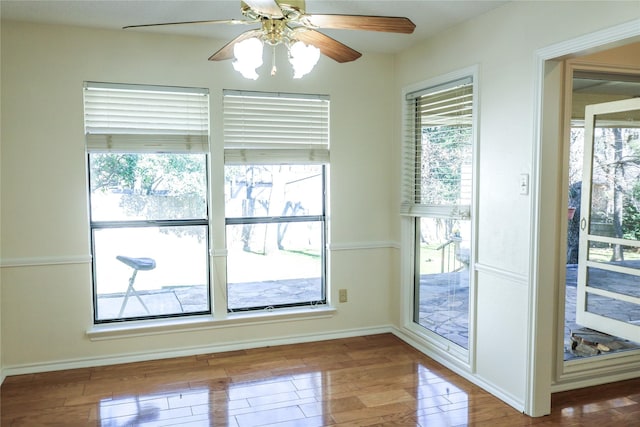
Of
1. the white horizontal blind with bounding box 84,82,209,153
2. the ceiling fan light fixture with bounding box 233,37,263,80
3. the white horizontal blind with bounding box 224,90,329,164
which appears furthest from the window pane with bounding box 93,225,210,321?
the ceiling fan light fixture with bounding box 233,37,263,80

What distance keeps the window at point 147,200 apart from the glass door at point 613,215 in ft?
9.51

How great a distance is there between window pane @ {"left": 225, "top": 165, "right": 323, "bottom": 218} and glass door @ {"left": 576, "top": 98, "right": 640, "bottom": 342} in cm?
211

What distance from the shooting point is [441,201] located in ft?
12.6

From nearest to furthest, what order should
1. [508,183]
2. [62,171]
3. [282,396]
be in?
[508,183]
[282,396]
[62,171]

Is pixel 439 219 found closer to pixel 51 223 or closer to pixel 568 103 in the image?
pixel 568 103

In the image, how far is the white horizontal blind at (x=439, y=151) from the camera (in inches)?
140

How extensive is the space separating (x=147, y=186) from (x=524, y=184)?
107 inches

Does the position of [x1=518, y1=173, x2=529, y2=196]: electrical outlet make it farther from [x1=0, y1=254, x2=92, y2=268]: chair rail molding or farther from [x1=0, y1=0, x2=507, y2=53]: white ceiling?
[x1=0, y1=254, x2=92, y2=268]: chair rail molding

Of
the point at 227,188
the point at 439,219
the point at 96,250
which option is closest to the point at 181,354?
the point at 96,250

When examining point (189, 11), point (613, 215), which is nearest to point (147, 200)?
point (189, 11)

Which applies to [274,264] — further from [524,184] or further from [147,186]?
[524,184]

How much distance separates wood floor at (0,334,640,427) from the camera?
9.57 ft

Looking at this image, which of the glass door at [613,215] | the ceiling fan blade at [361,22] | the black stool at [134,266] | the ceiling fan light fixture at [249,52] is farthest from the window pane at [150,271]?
the glass door at [613,215]

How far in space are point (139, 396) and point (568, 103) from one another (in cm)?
328
